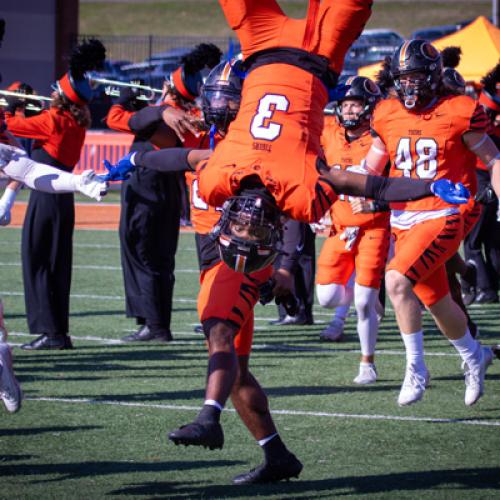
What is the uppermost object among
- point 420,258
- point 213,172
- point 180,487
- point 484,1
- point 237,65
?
point 484,1

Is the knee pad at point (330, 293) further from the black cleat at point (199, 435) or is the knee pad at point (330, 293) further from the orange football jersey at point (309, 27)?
the black cleat at point (199, 435)

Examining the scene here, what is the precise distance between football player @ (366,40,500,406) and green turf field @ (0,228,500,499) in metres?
0.37

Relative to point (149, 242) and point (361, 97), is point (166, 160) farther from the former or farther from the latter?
point (149, 242)

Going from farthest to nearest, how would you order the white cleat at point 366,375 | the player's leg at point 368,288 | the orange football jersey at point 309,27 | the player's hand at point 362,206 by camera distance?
the player's leg at point 368,288 < the white cleat at point 366,375 < the player's hand at point 362,206 < the orange football jersey at point 309,27

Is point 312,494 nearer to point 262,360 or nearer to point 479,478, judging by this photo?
point 479,478

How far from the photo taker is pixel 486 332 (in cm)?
1083

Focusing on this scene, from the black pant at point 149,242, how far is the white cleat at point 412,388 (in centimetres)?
322

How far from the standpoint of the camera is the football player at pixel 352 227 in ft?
29.1

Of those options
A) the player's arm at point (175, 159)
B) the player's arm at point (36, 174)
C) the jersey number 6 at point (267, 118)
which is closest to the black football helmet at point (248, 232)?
the jersey number 6 at point (267, 118)

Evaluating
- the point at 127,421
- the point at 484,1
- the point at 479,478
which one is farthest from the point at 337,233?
the point at 484,1

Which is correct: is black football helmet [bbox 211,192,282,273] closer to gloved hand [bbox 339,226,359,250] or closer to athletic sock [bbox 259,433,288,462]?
athletic sock [bbox 259,433,288,462]

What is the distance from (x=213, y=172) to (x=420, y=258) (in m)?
2.40

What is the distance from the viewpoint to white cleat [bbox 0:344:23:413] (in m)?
6.57

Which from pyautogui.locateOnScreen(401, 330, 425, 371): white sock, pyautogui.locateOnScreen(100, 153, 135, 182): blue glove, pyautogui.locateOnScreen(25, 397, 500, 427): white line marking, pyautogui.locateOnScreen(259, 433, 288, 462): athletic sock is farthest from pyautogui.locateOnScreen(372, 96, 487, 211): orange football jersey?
pyautogui.locateOnScreen(259, 433, 288, 462): athletic sock
